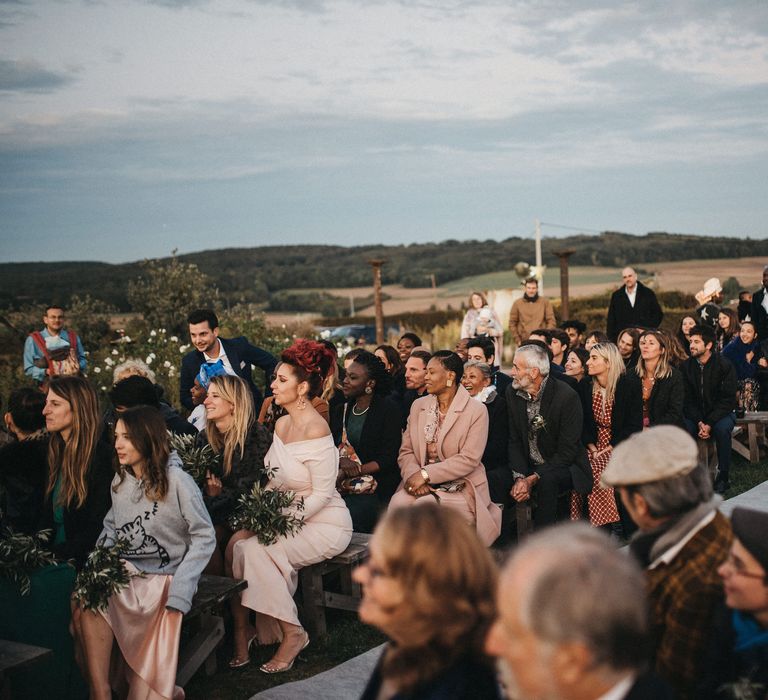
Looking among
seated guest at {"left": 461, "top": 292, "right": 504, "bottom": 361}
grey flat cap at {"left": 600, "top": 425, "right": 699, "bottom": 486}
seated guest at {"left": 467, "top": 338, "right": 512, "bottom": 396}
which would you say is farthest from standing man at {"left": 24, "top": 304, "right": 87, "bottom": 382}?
grey flat cap at {"left": 600, "top": 425, "right": 699, "bottom": 486}

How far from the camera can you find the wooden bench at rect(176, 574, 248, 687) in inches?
179

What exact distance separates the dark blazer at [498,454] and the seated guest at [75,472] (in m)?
2.88

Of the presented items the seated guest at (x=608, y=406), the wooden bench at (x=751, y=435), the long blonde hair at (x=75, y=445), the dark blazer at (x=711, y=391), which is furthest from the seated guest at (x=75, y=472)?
the wooden bench at (x=751, y=435)

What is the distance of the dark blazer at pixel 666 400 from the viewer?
778 cm

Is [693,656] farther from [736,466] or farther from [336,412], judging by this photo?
[736,466]

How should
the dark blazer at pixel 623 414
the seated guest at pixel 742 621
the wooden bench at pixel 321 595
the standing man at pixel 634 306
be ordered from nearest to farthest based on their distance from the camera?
the seated guest at pixel 742 621 → the wooden bench at pixel 321 595 → the dark blazer at pixel 623 414 → the standing man at pixel 634 306

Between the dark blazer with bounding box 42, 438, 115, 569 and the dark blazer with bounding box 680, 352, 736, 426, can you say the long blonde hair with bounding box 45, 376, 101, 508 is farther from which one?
the dark blazer with bounding box 680, 352, 736, 426

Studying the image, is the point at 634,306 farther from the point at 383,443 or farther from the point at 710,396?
the point at 383,443

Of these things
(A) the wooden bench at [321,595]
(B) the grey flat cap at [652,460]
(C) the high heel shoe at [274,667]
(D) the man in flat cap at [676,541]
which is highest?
(B) the grey flat cap at [652,460]

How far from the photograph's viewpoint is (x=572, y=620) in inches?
69.5

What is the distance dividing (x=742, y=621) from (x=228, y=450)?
134 inches

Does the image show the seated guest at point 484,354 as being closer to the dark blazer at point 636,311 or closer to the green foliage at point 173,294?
the dark blazer at point 636,311

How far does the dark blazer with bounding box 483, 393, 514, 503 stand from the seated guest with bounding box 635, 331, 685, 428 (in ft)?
5.56

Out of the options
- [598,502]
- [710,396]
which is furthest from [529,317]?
[598,502]
